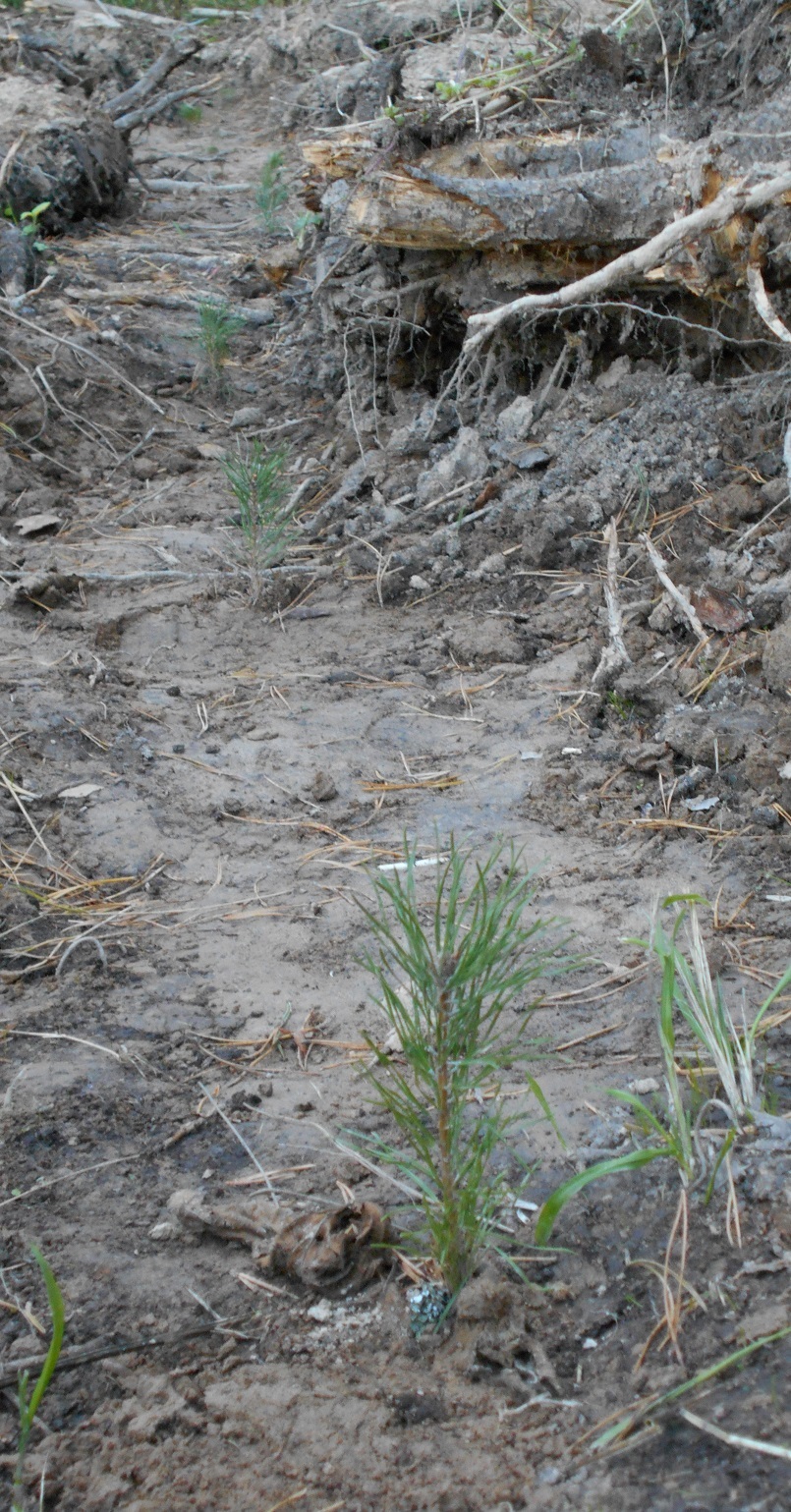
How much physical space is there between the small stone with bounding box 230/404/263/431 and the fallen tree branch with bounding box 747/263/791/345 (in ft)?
10.9

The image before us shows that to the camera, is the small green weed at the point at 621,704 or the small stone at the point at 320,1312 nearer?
the small stone at the point at 320,1312

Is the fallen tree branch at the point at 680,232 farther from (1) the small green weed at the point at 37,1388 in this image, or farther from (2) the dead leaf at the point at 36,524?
(1) the small green weed at the point at 37,1388

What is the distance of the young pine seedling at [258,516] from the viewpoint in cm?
449

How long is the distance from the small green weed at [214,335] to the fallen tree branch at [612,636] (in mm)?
3486

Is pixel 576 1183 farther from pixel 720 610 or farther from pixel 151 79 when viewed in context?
pixel 151 79

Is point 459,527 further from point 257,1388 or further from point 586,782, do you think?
point 257,1388

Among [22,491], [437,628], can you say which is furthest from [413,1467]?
[22,491]

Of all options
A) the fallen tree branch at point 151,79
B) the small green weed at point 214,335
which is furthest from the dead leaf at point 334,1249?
the fallen tree branch at point 151,79

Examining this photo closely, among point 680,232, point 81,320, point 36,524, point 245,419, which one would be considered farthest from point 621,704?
point 81,320

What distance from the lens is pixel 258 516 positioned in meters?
4.54

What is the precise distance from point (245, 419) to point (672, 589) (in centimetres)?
360

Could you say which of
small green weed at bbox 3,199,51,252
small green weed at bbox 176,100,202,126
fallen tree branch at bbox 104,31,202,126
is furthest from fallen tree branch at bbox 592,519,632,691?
small green weed at bbox 176,100,202,126

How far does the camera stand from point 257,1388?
1485mm

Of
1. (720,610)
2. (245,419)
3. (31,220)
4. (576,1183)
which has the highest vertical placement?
(31,220)
